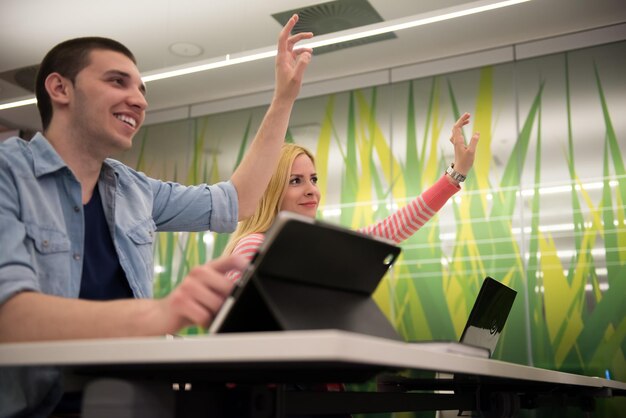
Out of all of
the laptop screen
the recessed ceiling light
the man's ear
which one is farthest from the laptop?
the recessed ceiling light

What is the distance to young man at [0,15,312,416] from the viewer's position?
41.3 inches

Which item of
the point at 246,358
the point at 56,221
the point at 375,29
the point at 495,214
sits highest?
the point at 375,29

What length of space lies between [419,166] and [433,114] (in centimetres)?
40

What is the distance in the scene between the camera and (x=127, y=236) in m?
1.59

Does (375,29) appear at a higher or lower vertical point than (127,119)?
higher

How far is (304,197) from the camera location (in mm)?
2656

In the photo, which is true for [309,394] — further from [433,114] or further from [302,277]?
[433,114]

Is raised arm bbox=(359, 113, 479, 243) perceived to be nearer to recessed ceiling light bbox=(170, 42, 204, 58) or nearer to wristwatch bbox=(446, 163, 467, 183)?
wristwatch bbox=(446, 163, 467, 183)

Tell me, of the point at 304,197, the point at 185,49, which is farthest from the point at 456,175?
the point at 185,49

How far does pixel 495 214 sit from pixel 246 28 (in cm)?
213

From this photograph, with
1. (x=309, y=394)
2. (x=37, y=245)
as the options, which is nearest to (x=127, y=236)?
(x=37, y=245)

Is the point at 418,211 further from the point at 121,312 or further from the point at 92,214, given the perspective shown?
the point at 121,312

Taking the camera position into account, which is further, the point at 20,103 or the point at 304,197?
the point at 20,103

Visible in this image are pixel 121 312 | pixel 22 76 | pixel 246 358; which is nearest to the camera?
pixel 246 358
